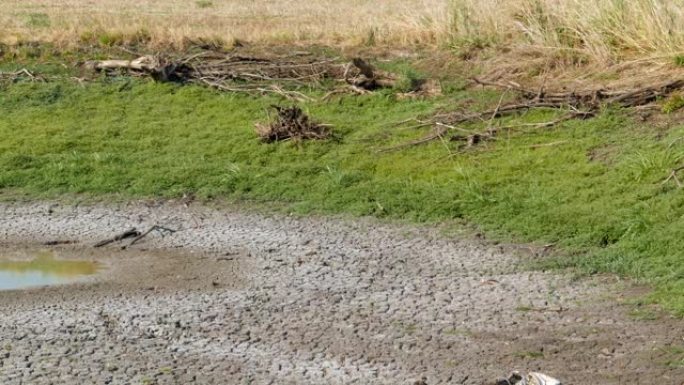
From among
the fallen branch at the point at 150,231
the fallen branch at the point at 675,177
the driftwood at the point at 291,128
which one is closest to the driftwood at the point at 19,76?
the driftwood at the point at 291,128

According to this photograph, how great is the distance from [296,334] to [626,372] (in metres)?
2.26

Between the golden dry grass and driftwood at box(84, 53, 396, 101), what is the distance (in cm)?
153

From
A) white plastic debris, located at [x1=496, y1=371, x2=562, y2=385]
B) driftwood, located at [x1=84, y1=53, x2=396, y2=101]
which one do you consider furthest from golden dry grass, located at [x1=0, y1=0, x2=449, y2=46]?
white plastic debris, located at [x1=496, y1=371, x2=562, y2=385]

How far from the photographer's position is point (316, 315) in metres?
9.09

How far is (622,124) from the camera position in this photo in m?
13.4

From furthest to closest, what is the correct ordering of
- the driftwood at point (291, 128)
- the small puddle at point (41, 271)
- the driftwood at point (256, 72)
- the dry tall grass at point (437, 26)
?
the driftwood at point (256, 72), the dry tall grass at point (437, 26), the driftwood at point (291, 128), the small puddle at point (41, 271)

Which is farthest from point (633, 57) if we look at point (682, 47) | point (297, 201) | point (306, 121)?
point (297, 201)

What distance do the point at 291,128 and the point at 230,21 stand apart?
12220mm

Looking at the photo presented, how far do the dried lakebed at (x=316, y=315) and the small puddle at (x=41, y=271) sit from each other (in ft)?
0.64

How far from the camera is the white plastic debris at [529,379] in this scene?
7.13m

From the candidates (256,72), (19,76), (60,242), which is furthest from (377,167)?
(19,76)

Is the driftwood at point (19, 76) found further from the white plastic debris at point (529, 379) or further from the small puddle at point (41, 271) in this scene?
the white plastic debris at point (529, 379)

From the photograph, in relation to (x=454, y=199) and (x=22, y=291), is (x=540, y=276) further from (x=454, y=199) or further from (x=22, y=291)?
(x=22, y=291)

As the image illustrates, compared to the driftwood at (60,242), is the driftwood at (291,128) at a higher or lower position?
higher
